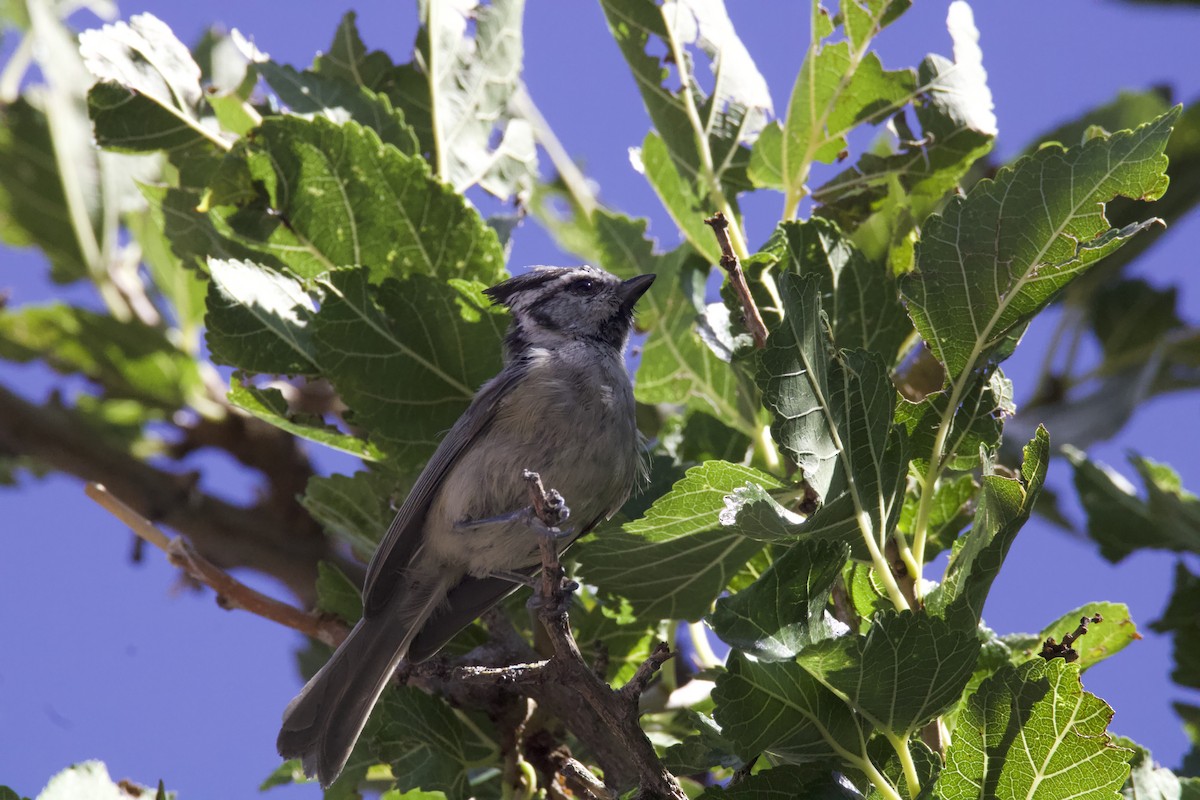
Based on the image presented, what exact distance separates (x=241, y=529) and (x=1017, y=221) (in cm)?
359

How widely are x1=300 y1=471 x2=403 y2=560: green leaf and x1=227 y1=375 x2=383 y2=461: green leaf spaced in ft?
0.34

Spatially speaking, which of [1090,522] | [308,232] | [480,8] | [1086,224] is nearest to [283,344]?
[308,232]

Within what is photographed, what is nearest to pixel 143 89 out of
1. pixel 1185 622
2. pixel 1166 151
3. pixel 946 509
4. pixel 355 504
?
pixel 355 504

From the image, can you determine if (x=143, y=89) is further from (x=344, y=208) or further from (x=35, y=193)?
(x=35, y=193)

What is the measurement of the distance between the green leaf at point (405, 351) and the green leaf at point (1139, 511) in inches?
83.9

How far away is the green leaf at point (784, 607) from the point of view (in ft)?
8.05

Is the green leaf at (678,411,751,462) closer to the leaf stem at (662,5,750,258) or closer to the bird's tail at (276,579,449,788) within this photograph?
the leaf stem at (662,5,750,258)

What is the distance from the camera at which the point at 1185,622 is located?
3.90m

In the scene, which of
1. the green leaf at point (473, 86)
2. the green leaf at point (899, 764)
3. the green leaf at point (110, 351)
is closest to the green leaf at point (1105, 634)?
the green leaf at point (899, 764)

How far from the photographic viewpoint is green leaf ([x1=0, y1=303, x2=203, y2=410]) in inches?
219

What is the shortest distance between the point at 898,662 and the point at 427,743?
152 centimetres

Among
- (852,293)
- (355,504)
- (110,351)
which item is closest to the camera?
(852,293)

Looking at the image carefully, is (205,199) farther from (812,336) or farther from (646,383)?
(812,336)

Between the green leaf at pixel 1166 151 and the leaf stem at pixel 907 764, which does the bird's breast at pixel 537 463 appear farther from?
the green leaf at pixel 1166 151
